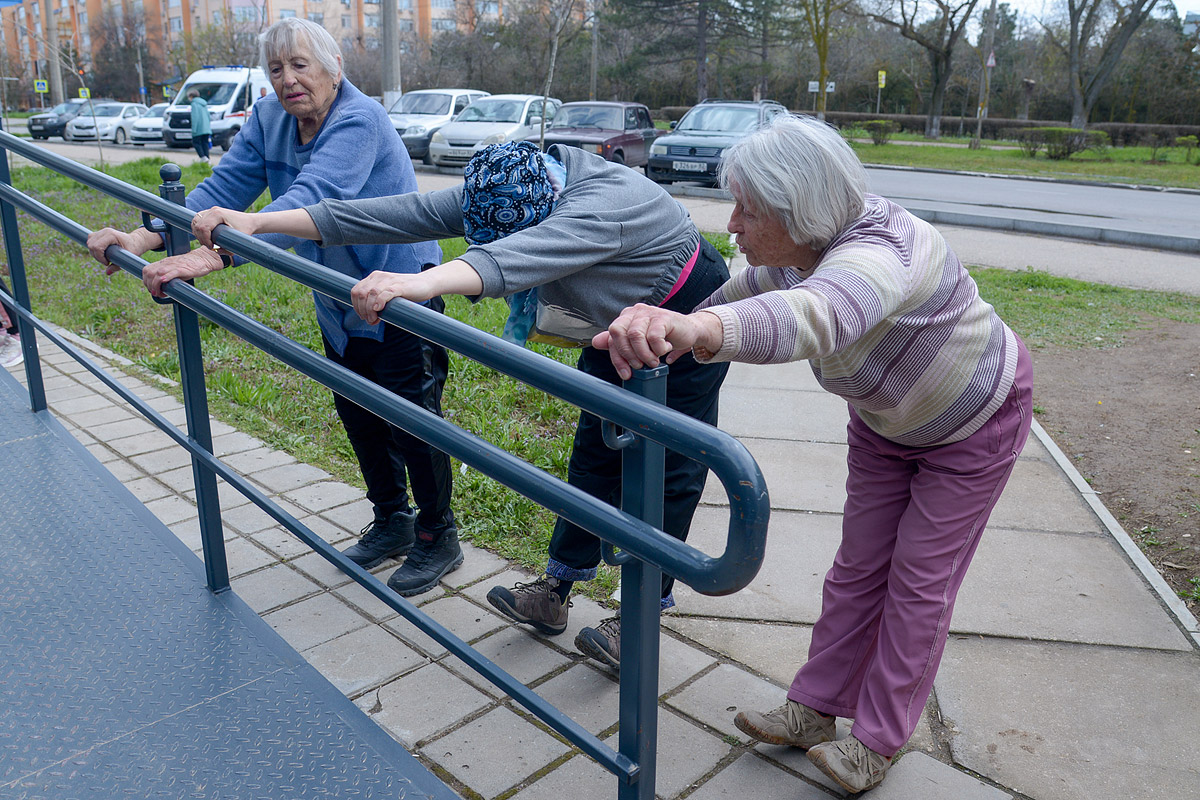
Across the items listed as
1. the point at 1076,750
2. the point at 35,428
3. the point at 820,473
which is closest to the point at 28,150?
the point at 35,428

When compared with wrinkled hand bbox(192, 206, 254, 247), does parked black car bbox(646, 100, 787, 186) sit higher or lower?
higher

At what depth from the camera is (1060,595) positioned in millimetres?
3184

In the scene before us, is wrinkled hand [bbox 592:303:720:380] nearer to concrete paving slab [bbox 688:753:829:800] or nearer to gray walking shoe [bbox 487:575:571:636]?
concrete paving slab [bbox 688:753:829:800]

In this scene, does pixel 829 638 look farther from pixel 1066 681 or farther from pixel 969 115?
pixel 969 115

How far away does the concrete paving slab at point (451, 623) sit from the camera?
9.12 ft

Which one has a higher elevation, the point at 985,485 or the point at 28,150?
the point at 28,150

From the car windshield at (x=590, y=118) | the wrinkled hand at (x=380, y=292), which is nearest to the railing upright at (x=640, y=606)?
the wrinkled hand at (x=380, y=292)

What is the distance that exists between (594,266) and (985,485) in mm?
1014

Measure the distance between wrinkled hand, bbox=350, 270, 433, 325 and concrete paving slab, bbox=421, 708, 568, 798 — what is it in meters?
1.11

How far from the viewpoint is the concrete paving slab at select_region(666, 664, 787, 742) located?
2.46 m

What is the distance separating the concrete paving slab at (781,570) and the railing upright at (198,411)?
4.55 feet

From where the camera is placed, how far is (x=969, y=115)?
45.3m

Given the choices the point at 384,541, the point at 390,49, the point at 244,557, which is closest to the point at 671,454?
the point at 384,541

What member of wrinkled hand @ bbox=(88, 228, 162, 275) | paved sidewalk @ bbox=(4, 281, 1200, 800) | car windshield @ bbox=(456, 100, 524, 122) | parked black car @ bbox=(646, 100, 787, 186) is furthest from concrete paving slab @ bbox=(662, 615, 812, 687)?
car windshield @ bbox=(456, 100, 524, 122)
